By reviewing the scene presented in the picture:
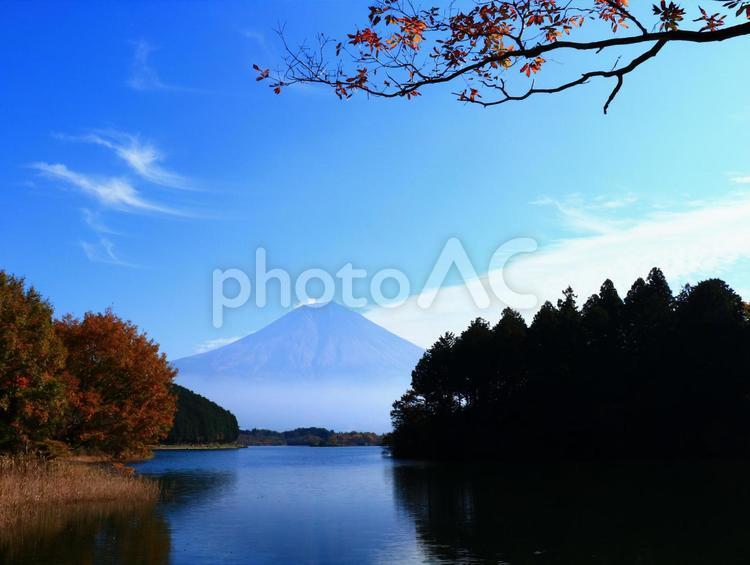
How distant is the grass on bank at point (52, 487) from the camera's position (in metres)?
28.6

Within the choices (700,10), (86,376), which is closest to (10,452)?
(86,376)

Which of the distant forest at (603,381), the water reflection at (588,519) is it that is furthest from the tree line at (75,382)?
the distant forest at (603,381)

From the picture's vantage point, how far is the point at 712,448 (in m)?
70.4

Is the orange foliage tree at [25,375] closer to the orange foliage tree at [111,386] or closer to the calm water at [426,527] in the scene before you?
the orange foliage tree at [111,386]

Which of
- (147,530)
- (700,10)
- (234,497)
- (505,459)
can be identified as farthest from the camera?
(505,459)

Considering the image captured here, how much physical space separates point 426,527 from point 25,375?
22.5m

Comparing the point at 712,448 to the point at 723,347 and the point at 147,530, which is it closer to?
the point at 723,347

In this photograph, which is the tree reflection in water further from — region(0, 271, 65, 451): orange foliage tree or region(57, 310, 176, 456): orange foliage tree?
region(57, 310, 176, 456): orange foliage tree

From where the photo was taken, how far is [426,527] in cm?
2775

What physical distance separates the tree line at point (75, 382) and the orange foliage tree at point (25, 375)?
5 centimetres

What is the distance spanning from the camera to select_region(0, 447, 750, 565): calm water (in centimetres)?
2083

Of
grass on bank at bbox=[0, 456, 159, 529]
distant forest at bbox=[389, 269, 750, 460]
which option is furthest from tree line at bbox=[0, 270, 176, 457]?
distant forest at bbox=[389, 269, 750, 460]

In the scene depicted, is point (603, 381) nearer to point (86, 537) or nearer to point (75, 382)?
point (75, 382)

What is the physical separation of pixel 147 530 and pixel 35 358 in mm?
15190
